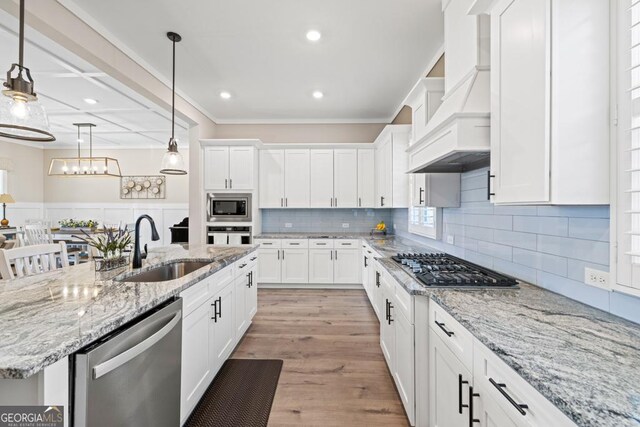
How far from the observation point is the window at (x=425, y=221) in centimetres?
304

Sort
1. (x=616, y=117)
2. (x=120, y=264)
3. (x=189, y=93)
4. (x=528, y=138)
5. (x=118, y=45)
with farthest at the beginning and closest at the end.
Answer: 1. (x=189, y=93)
2. (x=118, y=45)
3. (x=120, y=264)
4. (x=528, y=138)
5. (x=616, y=117)

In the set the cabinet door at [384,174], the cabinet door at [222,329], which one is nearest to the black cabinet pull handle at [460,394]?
the cabinet door at [222,329]

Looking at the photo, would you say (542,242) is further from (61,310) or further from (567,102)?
(61,310)

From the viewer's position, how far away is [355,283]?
15.8ft

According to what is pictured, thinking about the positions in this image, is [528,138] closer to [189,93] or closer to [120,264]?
[120,264]

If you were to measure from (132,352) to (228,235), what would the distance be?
376cm

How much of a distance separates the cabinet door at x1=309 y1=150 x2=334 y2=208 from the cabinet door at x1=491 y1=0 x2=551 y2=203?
12.0 ft

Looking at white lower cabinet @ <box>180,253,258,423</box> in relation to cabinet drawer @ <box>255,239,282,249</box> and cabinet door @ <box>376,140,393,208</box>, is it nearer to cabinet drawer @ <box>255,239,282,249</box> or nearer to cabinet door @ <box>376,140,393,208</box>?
cabinet drawer @ <box>255,239,282,249</box>

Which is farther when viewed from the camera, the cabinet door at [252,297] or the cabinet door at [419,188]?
the cabinet door at [252,297]

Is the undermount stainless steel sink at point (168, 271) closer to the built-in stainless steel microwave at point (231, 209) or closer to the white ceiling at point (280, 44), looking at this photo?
the white ceiling at point (280, 44)

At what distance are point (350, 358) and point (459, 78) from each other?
2.40 metres

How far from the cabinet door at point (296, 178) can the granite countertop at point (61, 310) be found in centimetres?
320

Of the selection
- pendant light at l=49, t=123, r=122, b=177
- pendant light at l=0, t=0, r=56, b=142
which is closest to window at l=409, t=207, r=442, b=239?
pendant light at l=0, t=0, r=56, b=142

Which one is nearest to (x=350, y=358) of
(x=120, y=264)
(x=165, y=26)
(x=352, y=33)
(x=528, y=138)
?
(x=120, y=264)
